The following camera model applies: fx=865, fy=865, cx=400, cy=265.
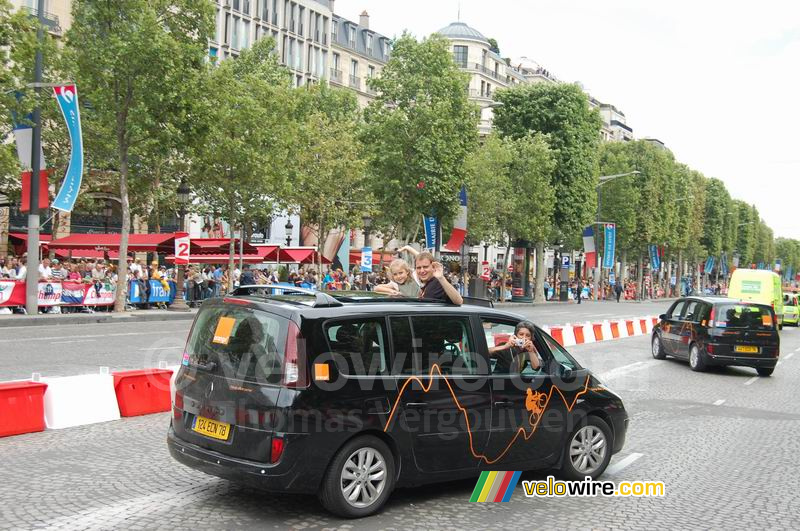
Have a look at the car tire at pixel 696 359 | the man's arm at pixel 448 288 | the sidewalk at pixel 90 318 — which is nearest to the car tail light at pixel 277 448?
the man's arm at pixel 448 288

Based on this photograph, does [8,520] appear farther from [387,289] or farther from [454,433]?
[387,289]

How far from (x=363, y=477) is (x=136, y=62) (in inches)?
886

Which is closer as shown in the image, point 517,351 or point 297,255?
point 517,351

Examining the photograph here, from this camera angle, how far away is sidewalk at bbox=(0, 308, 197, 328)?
22203 mm

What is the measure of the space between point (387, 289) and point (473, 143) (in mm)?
37089

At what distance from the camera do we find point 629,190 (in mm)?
69875

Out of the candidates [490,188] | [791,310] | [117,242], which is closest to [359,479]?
[117,242]

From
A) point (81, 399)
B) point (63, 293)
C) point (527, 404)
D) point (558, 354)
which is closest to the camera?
point (527, 404)

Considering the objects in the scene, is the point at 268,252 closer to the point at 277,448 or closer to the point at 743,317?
the point at 743,317

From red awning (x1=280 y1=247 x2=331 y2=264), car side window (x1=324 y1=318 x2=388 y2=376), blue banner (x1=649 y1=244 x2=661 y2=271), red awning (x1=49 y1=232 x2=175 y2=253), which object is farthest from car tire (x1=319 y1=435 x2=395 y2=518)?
blue banner (x1=649 y1=244 x2=661 y2=271)

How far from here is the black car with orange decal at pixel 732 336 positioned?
1703 centimetres

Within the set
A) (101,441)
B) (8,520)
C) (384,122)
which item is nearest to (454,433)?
(8,520)

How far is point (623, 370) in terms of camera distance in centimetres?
1702

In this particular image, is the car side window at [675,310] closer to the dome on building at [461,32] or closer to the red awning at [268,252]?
the red awning at [268,252]
